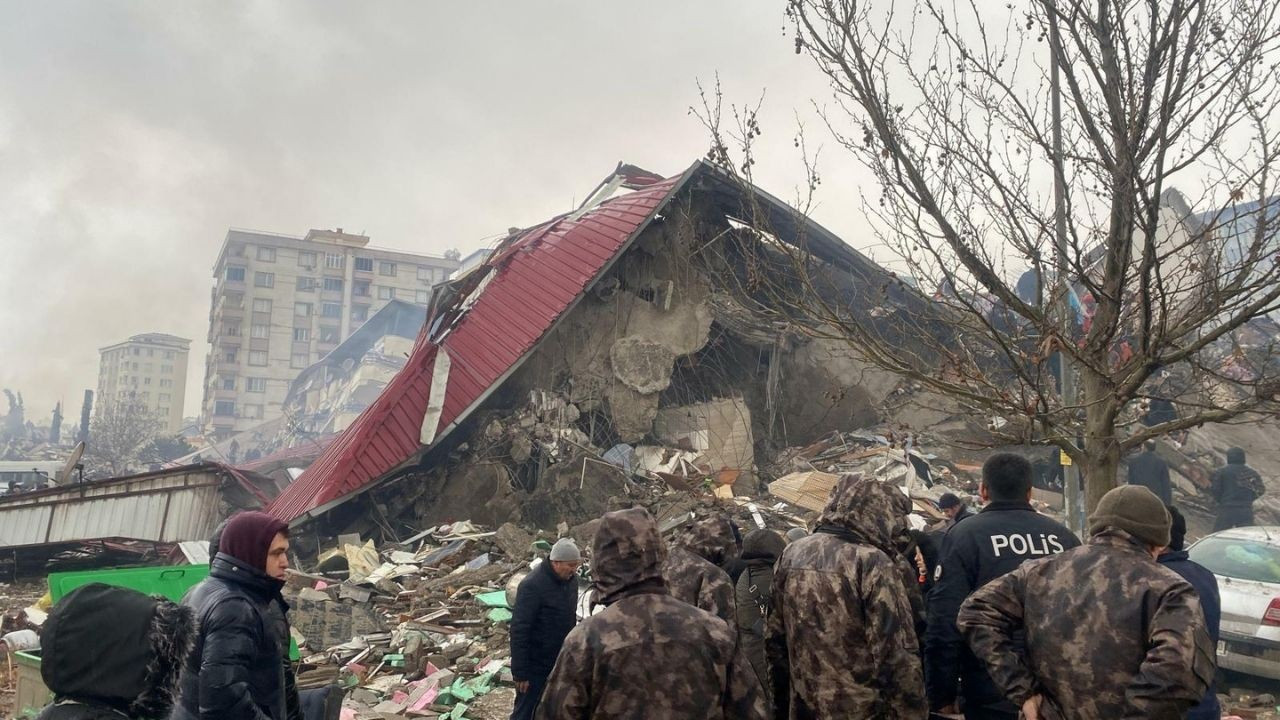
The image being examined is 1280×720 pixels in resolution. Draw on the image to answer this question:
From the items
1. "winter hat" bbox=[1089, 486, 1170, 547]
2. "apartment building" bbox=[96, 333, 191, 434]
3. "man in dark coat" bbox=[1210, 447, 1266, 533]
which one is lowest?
"winter hat" bbox=[1089, 486, 1170, 547]

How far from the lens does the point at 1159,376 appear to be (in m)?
13.1

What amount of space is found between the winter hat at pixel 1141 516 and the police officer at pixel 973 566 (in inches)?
26.2

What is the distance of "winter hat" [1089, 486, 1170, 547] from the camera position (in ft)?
8.93

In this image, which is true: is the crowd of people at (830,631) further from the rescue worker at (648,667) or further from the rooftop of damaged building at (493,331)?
the rooftop of damaged building at (493,331)

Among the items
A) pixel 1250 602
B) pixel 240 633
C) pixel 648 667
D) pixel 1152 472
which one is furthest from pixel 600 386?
pixel 648 667

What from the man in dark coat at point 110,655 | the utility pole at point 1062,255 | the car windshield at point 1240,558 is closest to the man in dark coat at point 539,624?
the utility pole at point 1062,255

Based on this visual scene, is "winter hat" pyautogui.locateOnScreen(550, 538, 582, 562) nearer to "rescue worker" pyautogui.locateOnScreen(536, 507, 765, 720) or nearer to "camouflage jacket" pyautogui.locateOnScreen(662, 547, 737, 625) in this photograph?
"camouflage jacket" pyautogui.locateOnScreen(662, 547, 737, 625)

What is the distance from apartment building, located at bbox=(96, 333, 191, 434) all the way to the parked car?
274 feet

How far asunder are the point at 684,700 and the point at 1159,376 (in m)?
13.2

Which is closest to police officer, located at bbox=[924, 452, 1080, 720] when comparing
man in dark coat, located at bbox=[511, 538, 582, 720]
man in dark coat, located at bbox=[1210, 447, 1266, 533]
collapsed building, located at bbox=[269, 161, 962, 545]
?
man in dark coat, located at bbox=[511, 538, 582, 720]

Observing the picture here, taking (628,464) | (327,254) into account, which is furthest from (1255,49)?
(327,254)

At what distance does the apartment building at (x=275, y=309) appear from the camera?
65750 mm

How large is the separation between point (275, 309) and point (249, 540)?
69.9 metres

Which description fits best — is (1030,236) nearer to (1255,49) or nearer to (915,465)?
(1255,49)
